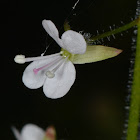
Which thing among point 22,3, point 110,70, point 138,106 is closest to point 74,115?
point 110,70

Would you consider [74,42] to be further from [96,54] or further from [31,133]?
[31,133]

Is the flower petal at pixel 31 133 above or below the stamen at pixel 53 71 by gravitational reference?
below

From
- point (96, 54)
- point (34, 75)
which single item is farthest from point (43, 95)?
point (96, 54)

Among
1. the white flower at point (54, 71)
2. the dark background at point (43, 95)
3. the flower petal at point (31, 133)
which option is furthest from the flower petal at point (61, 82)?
the dark background at point (43, 95)

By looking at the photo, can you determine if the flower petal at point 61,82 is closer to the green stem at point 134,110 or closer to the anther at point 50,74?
the anther at point 50,74

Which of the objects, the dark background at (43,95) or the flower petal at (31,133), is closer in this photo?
Answer: the flower petal at (31,133)

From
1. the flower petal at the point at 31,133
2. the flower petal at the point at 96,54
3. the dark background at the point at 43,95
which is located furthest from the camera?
the dark background at the point at 43,95
